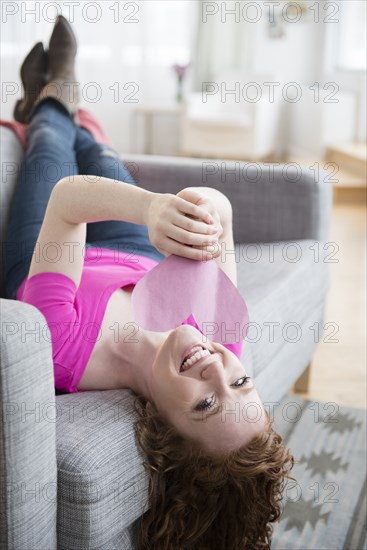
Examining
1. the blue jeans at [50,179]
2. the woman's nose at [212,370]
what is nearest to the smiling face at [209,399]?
the woman's nose at [212,370]

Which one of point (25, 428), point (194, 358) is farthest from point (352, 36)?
point (25, 428)

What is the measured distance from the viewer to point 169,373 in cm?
119

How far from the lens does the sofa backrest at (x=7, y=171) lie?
1.78 meters

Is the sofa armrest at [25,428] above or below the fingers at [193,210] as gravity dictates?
below

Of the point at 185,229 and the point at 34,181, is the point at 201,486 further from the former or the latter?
the point at 34,181

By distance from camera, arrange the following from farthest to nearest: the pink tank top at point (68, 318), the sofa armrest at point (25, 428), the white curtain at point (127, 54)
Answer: the white curtain at point (127, 54) → the pink tank top at point (68, 318) → the sofa armrest at point (25, 428)

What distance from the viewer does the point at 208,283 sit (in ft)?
3.79

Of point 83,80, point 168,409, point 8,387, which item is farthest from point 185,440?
point 83,80

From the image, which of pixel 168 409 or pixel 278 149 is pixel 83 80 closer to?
pixel 278 149

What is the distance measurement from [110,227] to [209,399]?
773 mm

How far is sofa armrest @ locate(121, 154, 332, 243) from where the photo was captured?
2.11 meters

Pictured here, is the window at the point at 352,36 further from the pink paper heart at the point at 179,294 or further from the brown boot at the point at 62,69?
the pink paper heart at the point at 179,294

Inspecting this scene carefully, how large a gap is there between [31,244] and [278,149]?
505 centimetres

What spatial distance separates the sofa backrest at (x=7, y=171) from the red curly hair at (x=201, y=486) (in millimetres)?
694
